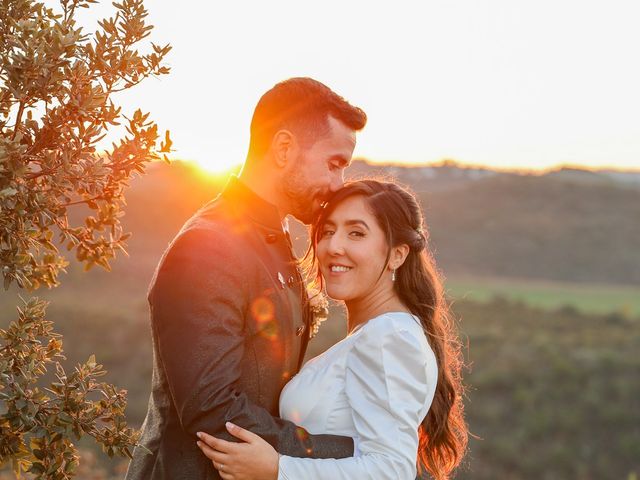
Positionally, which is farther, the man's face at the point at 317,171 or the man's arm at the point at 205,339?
the man's face at the point at 317,171

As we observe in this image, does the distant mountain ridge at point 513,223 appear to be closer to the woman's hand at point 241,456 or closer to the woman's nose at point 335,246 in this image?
the woman's nose at point 335,246

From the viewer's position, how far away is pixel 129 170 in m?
2.65

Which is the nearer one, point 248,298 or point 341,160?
point 248,298

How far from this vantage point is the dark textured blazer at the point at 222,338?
2.46 metres

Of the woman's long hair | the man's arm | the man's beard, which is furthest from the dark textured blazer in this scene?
the woman's long hair

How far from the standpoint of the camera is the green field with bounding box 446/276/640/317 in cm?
3603

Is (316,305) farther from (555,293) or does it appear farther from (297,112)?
(555,293)

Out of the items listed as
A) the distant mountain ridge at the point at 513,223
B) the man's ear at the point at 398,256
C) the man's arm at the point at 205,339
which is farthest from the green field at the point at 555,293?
the man's arm at the point at 205,339

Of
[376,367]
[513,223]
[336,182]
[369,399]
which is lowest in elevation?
[513,223]

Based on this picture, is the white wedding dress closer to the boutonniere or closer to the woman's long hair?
the woman's long hair

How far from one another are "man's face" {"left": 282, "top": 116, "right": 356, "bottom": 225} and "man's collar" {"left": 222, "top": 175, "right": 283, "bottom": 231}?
0.11 m

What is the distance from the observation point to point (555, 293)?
43.4 meters

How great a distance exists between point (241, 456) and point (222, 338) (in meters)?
0.38

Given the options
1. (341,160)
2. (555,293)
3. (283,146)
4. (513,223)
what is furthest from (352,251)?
(513,223)
